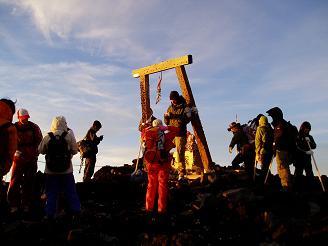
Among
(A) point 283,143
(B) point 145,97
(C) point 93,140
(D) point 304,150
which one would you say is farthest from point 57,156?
(B) point 145,97

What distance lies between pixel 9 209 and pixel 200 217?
4.89 meters

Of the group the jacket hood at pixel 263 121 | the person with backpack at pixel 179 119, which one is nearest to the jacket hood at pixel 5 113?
the person with backpack at pixel 179 119

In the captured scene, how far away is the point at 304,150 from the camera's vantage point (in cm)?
1092

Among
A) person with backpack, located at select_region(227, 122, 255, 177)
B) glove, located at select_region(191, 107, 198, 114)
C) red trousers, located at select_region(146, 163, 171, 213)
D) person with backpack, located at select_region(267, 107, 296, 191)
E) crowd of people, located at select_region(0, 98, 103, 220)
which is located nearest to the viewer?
crowd of people, located at select_region(0, 98, 103, 220)

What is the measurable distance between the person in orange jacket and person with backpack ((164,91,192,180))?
317 centimetres

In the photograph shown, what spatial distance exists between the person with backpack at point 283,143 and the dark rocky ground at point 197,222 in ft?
2.22

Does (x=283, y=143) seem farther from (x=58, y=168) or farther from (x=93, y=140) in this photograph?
(x=93, y=140)

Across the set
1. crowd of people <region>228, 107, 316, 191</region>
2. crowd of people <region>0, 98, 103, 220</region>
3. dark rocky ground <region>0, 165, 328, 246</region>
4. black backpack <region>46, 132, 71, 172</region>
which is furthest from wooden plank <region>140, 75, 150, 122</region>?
black backpack <region>46, 132, 71, 172</region>

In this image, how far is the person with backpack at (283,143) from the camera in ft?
33.3

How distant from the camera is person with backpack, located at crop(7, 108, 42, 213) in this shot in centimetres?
925

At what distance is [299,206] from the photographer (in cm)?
891

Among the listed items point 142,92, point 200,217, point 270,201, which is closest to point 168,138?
point 200,217

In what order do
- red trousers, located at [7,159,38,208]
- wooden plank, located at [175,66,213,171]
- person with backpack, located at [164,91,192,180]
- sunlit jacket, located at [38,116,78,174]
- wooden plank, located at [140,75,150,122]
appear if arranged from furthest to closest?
wooden plank, located at [140,75,150,122] → wooden plank, located at [175,66,213,171] → person with backpack, located at [164,91,192,180] → red trousers, located at [7,159,38,208] → sunlit jacket, located at [38,116,78,174]

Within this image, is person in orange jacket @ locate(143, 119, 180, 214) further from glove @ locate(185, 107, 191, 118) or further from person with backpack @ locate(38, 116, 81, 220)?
glove @ locate(185, 107, 191, 118)
